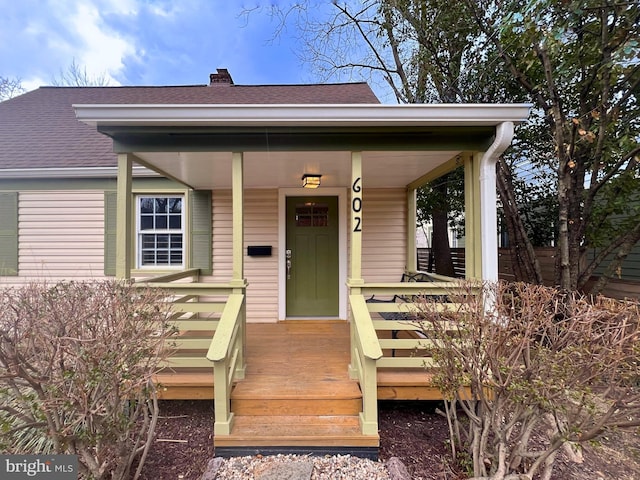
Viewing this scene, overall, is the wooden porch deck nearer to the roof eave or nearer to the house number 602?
the house number 602

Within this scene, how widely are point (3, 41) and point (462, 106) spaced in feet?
52.7

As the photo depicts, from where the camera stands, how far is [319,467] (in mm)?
2262

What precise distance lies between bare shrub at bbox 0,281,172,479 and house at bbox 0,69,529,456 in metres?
0.58

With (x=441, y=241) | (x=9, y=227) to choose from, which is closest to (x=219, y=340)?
(x=9, y=227)

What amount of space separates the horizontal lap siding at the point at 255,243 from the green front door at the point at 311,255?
0.25 meters

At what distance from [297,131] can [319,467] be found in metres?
2.79

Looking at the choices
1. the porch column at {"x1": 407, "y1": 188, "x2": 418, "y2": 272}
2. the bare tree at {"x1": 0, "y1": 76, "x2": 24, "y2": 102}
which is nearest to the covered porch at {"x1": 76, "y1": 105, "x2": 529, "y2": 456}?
the porch column at {"x1": 407, "y1": 188, "x2": 418, "y2": 272}

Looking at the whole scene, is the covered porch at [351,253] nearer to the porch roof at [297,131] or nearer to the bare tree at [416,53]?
the porch roof at [297,131]

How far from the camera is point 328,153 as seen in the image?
342 centimetres

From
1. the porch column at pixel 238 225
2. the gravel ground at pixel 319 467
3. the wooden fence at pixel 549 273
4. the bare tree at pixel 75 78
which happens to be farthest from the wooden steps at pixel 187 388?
the bare tree at pixel 75 78

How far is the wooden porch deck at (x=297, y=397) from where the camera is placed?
93.9 inches

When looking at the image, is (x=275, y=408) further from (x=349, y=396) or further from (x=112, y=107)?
(x=112, y=107)

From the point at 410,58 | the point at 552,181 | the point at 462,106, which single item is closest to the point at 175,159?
the point at 462,106

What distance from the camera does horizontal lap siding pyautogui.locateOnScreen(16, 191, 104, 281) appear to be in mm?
5453
